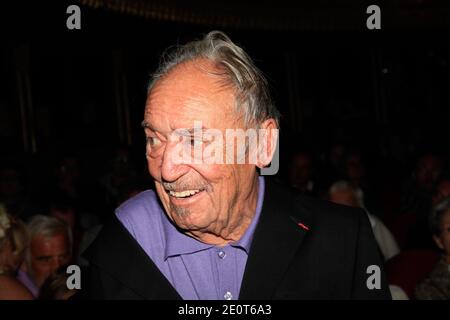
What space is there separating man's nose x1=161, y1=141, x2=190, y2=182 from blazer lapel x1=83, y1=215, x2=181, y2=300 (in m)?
0.17

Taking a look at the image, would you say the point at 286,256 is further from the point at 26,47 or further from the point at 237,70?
the point at 26,47

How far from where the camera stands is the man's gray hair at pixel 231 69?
0.98 metres

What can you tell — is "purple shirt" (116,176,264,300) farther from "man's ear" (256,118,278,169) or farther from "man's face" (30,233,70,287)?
"man's face" (30,233,70,287)

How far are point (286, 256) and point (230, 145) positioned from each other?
0.74ft

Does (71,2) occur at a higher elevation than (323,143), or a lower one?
higher

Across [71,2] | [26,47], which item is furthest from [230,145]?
[26,47]

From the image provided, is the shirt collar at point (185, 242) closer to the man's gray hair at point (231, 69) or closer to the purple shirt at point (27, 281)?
the man's gray hair at point (231, 69)

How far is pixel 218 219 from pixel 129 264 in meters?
0.17

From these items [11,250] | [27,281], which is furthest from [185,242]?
[27,281]

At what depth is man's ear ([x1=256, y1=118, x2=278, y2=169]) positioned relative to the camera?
1.05 metres

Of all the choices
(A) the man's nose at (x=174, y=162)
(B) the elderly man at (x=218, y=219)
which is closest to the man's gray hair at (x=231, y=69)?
(B) the elderly man at (x=218, y=219)

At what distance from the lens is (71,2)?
4.22 meters

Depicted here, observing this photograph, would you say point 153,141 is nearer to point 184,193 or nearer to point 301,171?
point 184,193

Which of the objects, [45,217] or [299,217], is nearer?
[299,217]
